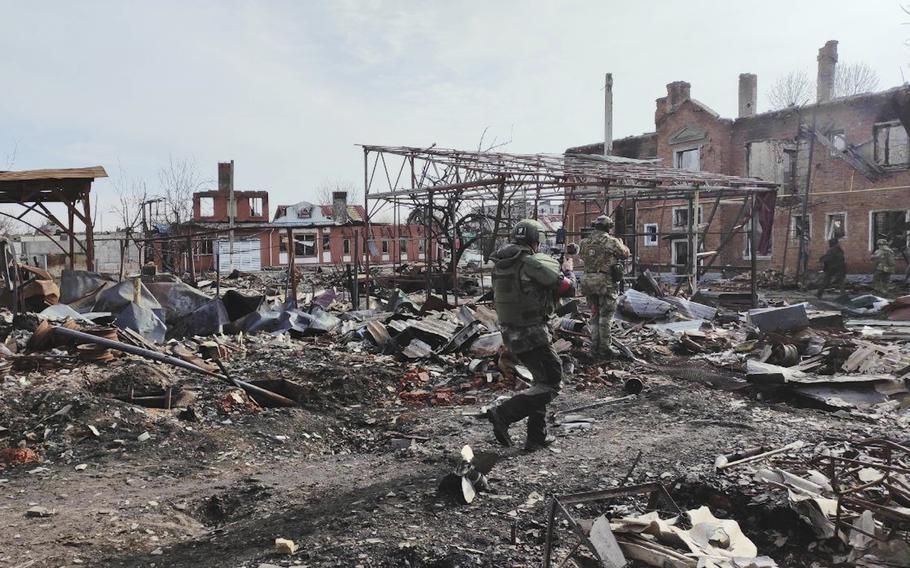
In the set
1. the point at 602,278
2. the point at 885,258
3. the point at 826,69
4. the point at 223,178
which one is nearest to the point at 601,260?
the point at 602,278

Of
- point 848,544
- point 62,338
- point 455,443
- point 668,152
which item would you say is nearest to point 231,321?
point 62,338

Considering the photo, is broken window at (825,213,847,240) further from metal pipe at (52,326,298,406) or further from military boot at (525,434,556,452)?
metal pipe at (52,326,298,406)

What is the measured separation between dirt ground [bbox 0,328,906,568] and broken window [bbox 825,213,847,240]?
19.0 m

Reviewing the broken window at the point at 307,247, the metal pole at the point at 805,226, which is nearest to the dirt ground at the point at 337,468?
the metal pole at the point at 805,226

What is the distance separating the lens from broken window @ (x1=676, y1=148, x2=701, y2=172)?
88.5 ft

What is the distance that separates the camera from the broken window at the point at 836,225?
22938 mm

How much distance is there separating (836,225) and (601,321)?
1929 centimetres

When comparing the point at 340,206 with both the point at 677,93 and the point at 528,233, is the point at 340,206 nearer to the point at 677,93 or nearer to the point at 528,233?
the point at 677,93

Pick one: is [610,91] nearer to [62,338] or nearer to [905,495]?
[62,338]

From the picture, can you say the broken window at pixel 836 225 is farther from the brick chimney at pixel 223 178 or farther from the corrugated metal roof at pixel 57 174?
the brick chimney at pixel 223 178

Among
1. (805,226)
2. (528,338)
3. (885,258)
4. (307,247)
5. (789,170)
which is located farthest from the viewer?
(307,247)

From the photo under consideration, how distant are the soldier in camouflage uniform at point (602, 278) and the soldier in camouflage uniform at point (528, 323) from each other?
3.50 meters

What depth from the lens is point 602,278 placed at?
823 cm

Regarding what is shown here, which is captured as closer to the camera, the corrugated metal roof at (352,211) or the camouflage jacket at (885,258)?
the camouflage jacket at (885,258)
